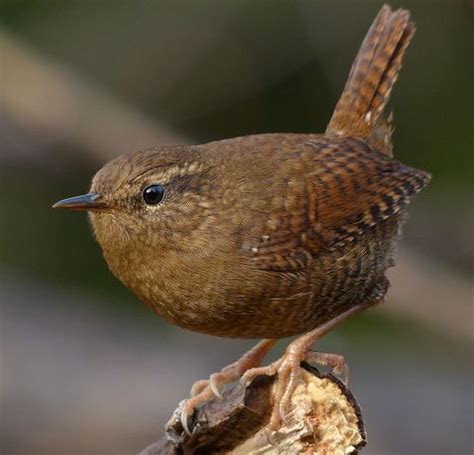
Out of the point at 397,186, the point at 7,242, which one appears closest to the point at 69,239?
the point at 7,242

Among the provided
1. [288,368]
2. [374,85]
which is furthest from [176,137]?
[288,368]

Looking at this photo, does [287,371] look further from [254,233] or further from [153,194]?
[153,194]

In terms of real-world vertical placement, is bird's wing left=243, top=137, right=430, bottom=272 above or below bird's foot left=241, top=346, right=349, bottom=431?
above

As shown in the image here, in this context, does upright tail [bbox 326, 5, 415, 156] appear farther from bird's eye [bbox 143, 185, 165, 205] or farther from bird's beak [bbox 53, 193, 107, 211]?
bird's beak [bbox 53, 193, 107, 211]

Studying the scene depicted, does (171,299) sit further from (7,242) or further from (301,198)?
(7,242)

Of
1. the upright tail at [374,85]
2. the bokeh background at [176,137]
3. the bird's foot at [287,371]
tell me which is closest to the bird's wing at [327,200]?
the upright tail at [374,85]

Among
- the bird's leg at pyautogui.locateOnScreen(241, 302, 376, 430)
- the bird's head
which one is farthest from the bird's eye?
the bird's leg at pyautogui.locateOnScreen(241, 302, 376, 430)
